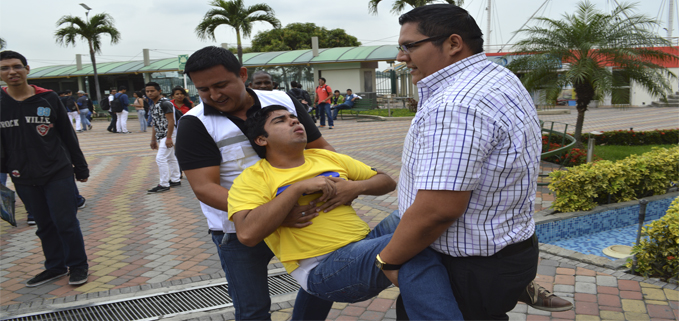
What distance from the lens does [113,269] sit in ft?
15.4

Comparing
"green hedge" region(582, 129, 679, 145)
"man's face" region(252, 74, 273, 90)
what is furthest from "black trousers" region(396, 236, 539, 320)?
"green hedge" region(582, 129, 679, 145)

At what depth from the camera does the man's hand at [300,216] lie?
1959mm

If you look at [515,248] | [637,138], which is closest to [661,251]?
[515,248]

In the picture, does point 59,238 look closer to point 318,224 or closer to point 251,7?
point 318,224

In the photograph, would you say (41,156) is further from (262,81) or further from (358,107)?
(358,107)

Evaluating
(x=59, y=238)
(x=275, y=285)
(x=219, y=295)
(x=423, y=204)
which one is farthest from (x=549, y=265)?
(x=59, y=238)

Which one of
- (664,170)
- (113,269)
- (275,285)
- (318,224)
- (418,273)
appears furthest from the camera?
(664,170)

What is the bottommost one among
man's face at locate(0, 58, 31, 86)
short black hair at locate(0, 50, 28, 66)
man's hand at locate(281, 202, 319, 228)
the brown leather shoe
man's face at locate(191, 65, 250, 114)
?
the brown leather shoe

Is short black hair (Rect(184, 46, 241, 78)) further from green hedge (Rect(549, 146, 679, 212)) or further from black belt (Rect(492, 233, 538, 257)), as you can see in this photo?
green hedge (Rect(549, 146, 679, 212))

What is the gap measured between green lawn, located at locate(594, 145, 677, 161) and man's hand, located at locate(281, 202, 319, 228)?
9.47m

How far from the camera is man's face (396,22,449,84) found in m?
1.73

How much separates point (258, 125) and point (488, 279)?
1152mm

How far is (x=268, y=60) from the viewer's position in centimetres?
2930

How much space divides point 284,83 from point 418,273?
2877 centimetres
